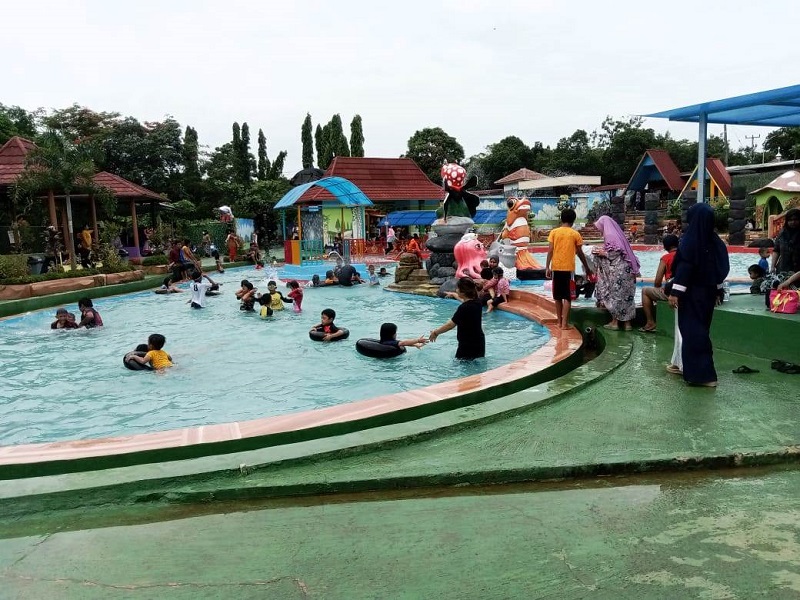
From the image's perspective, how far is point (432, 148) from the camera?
158 feet

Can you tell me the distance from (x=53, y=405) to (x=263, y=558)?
541 centimetres

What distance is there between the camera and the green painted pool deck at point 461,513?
8.61ft

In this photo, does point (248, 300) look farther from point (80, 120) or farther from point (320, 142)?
point (320, 142)

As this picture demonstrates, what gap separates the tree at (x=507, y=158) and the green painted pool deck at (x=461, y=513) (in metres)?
48.2

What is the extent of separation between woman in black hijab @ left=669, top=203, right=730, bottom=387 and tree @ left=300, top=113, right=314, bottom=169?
139 ft

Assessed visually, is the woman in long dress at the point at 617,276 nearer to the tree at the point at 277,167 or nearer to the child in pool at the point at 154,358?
the child in pool at the point at 154,358

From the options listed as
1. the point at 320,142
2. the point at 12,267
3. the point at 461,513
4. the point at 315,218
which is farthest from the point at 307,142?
the point at 461,513

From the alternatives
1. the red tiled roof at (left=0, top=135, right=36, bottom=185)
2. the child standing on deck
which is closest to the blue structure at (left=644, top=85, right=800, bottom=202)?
the child standing on deck

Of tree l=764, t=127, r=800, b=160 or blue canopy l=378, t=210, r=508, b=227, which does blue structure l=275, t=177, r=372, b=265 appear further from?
tree l=764, t=127, r=800, b=160

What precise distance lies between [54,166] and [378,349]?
13.9 meters

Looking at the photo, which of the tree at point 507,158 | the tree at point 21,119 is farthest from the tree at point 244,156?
the tree at point 507,158

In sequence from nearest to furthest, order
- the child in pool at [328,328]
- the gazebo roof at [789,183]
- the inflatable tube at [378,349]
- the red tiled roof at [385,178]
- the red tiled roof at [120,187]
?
the inflatable tube at [378,349] → the child in pool at [328,328] → the red tiled roof at [120,187] → the gazebo roof at [789,183] → the red tiled roof at [385,178]

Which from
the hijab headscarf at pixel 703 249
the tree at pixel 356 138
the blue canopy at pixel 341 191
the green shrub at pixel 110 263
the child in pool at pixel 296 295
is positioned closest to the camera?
A: the hijab headscarf at pixel 703 249

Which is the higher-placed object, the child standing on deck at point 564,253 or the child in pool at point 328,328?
the child standing on deck at point 564,253
